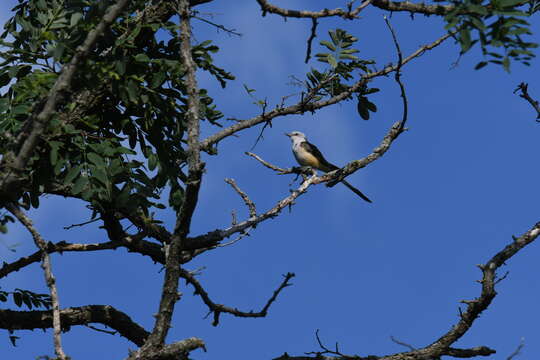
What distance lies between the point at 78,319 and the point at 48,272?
2275 millimetres

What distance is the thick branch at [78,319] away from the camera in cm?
878

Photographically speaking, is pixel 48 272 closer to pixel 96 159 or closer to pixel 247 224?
pixel 96 159

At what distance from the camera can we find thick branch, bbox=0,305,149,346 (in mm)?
8781

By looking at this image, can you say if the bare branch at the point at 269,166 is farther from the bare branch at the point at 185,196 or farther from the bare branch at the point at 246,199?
the bare branch at the point at 185,196

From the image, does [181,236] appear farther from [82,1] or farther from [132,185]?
[82,1]

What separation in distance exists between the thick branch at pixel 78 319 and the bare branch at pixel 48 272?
185 centimetres

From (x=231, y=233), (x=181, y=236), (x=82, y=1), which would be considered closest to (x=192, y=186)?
(x=181, y=236)

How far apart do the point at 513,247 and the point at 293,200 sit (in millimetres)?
2280

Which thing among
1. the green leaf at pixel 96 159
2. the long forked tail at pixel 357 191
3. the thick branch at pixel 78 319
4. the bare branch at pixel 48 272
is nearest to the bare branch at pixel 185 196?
the bare branch at pixel 48 272

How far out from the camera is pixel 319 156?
39.9 ft

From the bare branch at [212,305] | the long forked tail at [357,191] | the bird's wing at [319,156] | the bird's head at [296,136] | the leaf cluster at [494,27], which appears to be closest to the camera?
the leaf cluster at [494,27]

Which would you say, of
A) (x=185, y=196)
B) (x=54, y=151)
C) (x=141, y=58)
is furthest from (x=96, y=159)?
(x=185, y=196)

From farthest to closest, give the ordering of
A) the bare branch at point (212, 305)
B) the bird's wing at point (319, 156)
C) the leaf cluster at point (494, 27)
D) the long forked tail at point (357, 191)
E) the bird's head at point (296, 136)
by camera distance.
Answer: the bird's head at point (296, 136)
the bird's wing at point (319, 156)
the long forked tail at point (357, 191)
the bare branch at point (212, 305)
the leaf cluster at point (494, 27)

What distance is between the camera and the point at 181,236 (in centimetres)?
634
